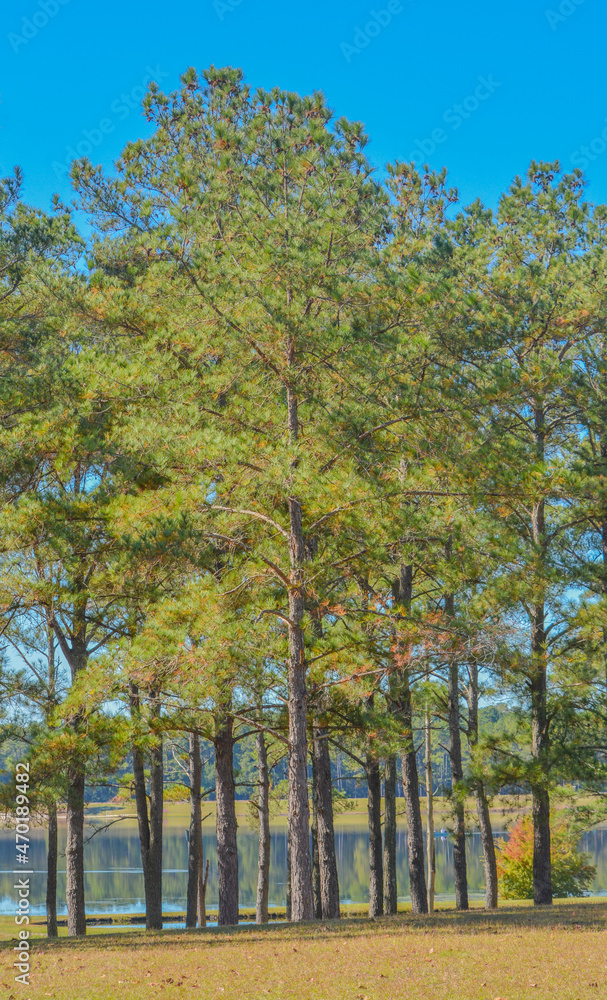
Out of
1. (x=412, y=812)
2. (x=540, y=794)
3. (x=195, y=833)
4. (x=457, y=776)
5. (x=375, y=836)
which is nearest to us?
(x=540, y=794)

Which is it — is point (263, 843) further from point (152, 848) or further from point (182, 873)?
point (182, 873)

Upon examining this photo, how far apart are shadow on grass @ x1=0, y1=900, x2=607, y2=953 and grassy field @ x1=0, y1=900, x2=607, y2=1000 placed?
0.02m

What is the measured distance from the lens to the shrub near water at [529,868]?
88.5 ft

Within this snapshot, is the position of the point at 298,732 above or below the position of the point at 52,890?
above

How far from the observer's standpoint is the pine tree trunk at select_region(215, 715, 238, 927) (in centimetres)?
1339

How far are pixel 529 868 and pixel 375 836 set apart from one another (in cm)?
1405

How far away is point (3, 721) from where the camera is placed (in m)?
13.8

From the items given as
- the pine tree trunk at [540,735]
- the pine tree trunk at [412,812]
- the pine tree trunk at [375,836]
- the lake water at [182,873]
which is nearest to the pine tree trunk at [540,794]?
the pine tree trunk at [540,735]

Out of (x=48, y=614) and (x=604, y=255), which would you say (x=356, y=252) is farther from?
(x=48, y=614)

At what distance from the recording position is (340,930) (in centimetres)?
995

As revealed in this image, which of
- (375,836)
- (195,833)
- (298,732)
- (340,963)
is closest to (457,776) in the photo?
(375,836)

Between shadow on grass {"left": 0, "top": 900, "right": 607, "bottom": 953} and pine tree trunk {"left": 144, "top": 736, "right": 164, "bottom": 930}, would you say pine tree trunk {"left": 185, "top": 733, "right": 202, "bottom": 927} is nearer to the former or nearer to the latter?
pine tree trunk {"left": 144, "top": 736, "right": 164, "bottom": 930}

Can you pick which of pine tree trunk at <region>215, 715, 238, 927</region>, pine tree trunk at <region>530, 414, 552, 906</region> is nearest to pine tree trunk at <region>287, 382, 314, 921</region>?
pine tree trunk at <region>215, 715, 238, 927</region>

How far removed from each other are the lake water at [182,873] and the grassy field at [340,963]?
794 centimetres
